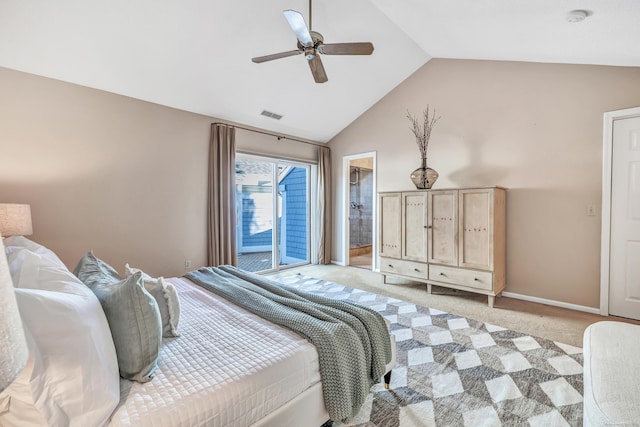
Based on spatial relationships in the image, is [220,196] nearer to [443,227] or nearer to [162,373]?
[443,227]


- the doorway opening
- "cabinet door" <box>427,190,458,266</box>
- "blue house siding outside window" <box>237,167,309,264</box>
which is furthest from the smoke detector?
the doorway opening

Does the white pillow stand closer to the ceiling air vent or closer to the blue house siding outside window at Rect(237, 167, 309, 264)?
the ceiling air vent

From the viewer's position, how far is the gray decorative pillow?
1149 mm

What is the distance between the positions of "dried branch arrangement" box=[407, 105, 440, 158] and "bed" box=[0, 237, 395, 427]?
350 centimetres

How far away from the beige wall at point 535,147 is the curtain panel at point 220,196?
9.20 feet

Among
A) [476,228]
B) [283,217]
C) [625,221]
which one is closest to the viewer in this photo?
[625,221]

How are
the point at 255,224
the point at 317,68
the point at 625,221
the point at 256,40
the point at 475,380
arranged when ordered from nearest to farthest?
the point at 475,380, the point at 317,68, the point at 625,221, the point at 256,40, the point at 255,224

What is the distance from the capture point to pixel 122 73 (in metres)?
3.14

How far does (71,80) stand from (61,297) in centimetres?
317

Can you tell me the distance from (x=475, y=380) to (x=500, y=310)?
1604 mm

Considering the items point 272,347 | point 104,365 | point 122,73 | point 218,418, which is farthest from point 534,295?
point 122,73

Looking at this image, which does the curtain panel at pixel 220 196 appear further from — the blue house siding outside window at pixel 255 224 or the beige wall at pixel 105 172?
the blue house siding outside window at pixel 255 224

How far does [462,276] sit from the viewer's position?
353cm

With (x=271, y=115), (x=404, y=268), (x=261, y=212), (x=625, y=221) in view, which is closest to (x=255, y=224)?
(x=261, y=212)
